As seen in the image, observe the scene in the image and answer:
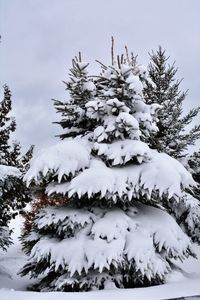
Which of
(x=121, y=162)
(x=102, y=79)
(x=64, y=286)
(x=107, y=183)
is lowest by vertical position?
→ (x=64, y=286)

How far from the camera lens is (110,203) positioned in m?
7.86

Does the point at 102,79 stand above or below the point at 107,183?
above

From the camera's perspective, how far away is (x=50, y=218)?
7.69 meters

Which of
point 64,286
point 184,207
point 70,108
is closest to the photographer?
point 64,286

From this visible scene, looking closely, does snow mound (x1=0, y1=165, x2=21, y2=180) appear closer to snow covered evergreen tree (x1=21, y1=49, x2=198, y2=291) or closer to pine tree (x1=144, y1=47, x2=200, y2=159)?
snow covered evergreen tree (x1=21, y1=49, x2=198, y2=291)

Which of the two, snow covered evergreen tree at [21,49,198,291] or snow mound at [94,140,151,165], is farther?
snow mound at [94,140,151,165]

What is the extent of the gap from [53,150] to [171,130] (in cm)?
1072

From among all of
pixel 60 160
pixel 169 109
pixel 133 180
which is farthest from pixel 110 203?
pixel 169 109

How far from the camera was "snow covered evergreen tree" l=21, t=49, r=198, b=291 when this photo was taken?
23.5ft

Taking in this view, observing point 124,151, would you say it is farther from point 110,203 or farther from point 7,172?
point 7,172

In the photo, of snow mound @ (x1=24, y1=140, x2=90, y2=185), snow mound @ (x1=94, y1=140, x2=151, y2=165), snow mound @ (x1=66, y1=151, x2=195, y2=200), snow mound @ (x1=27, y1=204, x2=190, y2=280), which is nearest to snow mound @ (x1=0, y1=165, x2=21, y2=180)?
snow mound @ (x1=24, y1=140, x2=90, y2=185)

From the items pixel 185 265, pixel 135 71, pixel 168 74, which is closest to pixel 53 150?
pixel 135 71

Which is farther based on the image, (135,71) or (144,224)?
(135,71)

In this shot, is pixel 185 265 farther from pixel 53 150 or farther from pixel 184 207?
pixel 53 150
